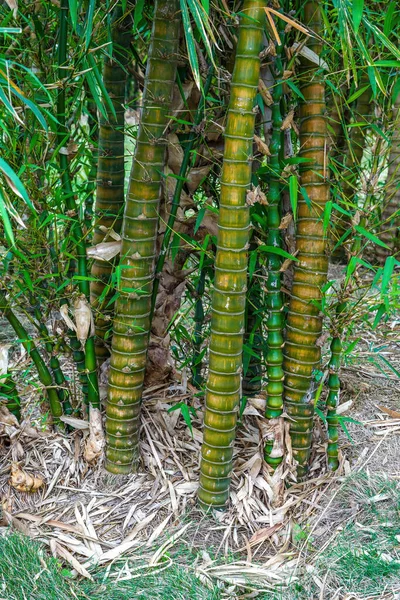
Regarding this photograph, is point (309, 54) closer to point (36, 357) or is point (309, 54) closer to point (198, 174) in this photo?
point (198, 174)

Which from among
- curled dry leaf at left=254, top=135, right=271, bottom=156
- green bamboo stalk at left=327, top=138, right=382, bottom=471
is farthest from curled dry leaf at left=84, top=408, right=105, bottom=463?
curled dry leaf at left=254, top=135, right=271, bottom=156

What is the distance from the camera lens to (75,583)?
200cm

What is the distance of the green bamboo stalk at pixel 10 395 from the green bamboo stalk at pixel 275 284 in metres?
0.89

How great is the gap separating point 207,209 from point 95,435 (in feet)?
2.79

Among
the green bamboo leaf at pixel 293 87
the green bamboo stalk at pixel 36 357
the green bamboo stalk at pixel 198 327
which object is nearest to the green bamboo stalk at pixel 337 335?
the green bamboo leaf at pixel 293 87

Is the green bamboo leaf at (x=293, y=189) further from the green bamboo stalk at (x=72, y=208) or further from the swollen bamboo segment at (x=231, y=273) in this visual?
the green bamboo stalk at (x=72, y=208)

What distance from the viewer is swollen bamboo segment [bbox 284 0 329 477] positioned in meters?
2.08

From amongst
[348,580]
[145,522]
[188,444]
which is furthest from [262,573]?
[188,444]

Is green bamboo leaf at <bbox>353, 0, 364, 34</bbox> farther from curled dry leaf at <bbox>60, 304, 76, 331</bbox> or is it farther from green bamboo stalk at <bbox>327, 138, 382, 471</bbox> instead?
curled dry leaf at <bbox>60, 304, 76, 331</bbox>

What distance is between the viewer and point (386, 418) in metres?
2.58

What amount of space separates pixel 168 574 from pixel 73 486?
1.71 ft

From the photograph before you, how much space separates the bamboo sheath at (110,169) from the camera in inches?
88.9

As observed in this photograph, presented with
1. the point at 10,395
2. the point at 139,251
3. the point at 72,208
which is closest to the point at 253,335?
the point at 139,251

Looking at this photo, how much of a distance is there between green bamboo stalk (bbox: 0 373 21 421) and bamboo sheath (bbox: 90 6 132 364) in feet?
1.03
